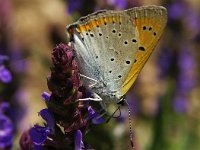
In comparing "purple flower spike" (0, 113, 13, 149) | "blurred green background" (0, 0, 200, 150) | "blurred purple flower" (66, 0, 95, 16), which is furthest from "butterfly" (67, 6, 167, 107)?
"blurred purple flower" (66, 0, 95, 16)

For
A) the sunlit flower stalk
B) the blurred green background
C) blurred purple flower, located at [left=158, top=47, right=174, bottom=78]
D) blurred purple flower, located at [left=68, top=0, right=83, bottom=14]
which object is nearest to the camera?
the sunlit flower stalk

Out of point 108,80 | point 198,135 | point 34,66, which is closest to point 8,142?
point 108,80

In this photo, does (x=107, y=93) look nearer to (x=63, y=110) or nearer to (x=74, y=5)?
(x=63, y=110)

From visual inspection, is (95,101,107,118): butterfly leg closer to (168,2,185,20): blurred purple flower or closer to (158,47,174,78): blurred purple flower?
(158,47,174,78): blurred purple flower

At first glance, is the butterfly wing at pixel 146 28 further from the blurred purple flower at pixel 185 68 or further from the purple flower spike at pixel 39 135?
the blurred purple flower at pixel 185 68

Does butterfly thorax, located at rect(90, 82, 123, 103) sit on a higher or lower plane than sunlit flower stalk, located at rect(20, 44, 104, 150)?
lower

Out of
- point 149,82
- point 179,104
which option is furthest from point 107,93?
point 149,82

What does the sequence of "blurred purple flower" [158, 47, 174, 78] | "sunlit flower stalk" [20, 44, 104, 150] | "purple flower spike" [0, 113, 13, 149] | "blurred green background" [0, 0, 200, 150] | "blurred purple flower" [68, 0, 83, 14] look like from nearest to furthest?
1. "sunlit flower stalk" [20, 44, 104, 150]
2. "purple flower spike" [0, 113, 13, 149]
3. "blurred purple flower" [68, 0, 83, 14]
4. "blurred green background" [0, 0, 200, 150]
5. "blurred purple flower" [158, 47, 174, 78]

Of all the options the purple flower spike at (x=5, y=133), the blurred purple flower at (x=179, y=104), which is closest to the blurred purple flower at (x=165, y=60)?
the blurred purple flower at (x=179, y=104)
